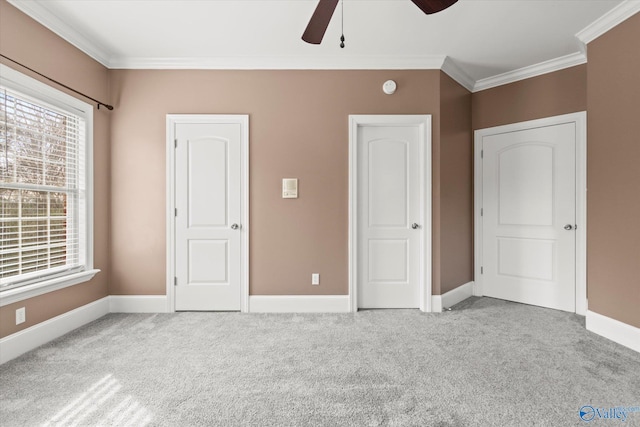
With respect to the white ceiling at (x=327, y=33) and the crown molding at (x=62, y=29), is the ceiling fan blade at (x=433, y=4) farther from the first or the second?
the crown molding at (x=62, y=29)

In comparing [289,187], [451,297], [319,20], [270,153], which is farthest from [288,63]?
[451,297]

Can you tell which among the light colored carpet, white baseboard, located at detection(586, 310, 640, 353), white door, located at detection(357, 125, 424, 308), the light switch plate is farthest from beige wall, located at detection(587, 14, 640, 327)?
the light switch plate

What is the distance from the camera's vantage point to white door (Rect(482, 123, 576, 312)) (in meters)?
3.22

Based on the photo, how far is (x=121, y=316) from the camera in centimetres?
310

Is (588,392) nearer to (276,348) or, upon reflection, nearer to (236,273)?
(276,348)

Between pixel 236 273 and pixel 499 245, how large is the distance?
10.2ft

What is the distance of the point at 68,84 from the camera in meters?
2.72

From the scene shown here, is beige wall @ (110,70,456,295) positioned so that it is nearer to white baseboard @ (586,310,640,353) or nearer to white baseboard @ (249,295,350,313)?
white baseboard @ (249,295,350,313)

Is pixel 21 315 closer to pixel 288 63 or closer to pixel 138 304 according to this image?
pixel 138 304

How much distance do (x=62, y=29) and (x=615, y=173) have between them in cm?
484

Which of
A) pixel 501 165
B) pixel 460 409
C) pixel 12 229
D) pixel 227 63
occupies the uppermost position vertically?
pixel 227 63

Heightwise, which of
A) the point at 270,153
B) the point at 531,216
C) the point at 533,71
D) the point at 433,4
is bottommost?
the point at 531,216

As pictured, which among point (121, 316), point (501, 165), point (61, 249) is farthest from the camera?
point (501, 165)

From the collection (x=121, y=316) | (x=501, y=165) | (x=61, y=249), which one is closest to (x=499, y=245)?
(x=501, y=165)
